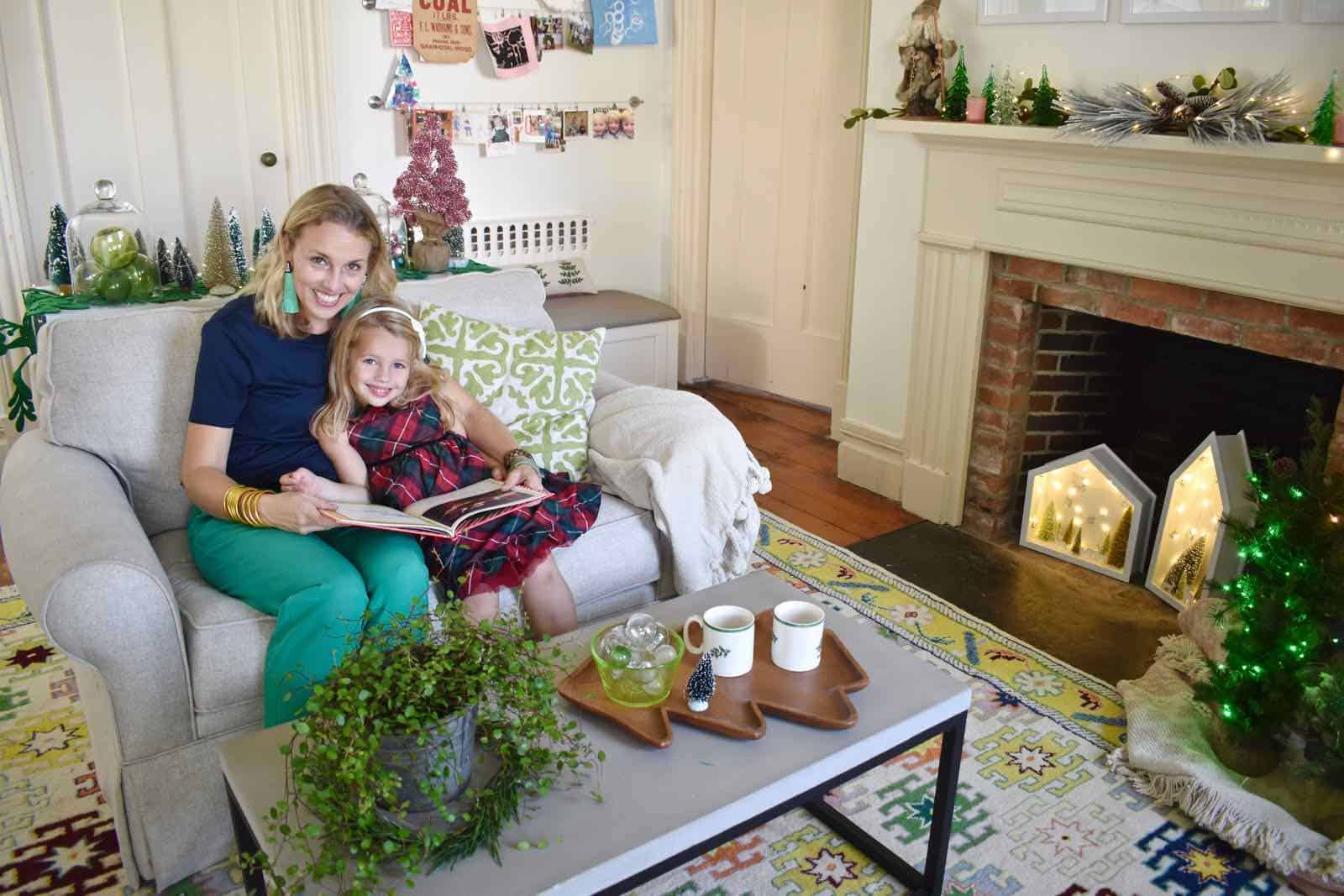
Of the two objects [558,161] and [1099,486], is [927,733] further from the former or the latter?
[558,161]

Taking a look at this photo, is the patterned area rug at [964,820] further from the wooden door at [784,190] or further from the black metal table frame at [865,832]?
the wooden door at [784,190]

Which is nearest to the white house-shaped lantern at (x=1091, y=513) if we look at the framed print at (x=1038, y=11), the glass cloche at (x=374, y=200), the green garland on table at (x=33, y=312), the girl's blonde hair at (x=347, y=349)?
the framed print at (x=1038, y=11)

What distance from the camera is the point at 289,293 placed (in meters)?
2.00

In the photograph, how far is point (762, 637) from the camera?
5.79 ft

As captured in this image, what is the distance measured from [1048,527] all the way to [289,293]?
6.90 feet

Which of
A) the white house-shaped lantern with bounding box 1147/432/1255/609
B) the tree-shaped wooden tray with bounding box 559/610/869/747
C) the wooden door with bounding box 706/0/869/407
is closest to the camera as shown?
the tree-shaped wooden tray with bounding box 559/610/869/747

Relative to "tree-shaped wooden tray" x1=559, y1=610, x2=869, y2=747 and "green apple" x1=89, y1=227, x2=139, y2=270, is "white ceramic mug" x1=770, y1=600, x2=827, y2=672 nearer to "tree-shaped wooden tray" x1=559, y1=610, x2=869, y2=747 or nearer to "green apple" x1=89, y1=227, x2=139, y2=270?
"tree-shaped wooden tray" x1=559, y1=610, x2=869, y2=747

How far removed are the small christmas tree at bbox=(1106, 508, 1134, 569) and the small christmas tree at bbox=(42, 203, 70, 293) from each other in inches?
112

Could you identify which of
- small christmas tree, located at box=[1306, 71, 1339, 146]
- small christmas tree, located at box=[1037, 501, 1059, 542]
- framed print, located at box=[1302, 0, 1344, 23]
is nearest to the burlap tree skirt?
small christmas tree, located at box=[1037, 501, 1059, 542]

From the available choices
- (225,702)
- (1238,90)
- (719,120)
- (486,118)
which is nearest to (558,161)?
(486,118)

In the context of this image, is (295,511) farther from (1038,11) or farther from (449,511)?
(1038,11)

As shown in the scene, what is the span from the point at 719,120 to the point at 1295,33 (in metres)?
2.38

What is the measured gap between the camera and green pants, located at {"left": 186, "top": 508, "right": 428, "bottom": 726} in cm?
178

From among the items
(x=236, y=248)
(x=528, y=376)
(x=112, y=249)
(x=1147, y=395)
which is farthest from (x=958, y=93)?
(x=112, y=249)
